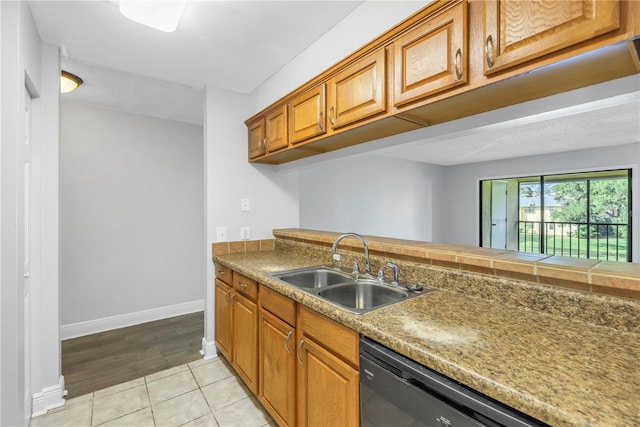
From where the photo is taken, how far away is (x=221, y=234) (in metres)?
2.62

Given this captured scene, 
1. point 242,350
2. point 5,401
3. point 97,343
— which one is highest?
point 5,401

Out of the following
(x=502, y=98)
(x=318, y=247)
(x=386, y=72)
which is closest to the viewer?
(x=502, y=98)

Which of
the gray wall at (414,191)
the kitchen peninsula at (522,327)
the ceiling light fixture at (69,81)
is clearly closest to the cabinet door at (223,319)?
the kitchen peninsula at (522,327)

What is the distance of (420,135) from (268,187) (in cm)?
164

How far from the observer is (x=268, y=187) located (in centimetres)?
290

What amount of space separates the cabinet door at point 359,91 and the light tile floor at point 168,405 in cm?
189

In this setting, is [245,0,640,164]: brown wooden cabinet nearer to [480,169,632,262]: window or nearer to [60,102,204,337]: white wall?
[60,102,204,337]: white wall

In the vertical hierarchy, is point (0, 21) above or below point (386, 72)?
above

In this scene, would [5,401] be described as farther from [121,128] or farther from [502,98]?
[121,128]

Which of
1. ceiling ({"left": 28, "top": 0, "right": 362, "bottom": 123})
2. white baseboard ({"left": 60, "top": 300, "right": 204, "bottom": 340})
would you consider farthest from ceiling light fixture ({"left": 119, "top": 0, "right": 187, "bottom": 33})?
white baseboard ({"left": 60, "top": 300, "right": 204, "bottom": 340})

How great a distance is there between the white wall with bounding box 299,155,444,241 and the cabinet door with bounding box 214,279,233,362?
1.55 m

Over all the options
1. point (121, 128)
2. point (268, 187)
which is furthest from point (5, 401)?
point (121, 128)

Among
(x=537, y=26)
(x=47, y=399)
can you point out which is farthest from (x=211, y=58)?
(x=47, y=399)

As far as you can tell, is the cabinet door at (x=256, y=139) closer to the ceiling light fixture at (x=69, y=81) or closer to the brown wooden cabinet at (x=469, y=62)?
the brown wooden cabinet at (x=469, y=62)
